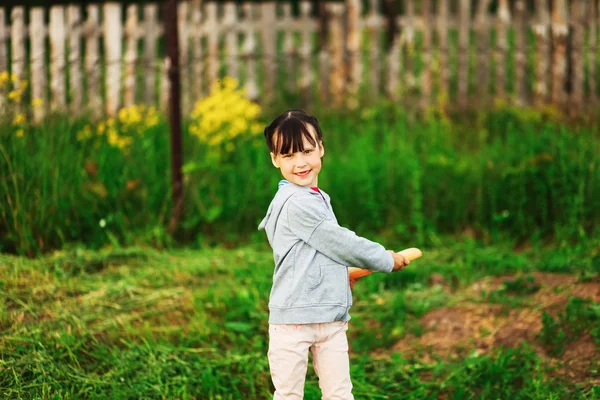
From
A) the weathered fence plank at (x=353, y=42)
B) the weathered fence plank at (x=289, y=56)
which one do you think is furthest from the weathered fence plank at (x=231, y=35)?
the weathered fence plank at (x=353, y=42)

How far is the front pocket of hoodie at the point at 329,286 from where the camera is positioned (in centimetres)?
258

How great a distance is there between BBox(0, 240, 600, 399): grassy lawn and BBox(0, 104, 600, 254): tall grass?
363mm

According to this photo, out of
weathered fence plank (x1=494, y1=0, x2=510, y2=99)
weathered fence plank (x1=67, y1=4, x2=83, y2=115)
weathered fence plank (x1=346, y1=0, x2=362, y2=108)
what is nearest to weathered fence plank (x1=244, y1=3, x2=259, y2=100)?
weathered fence plank (x1=346, y1=0, x2=362, y2=108)

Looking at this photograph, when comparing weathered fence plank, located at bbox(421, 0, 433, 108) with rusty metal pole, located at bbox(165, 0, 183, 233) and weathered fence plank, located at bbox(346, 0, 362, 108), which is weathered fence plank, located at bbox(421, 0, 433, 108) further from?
rusty metal pole, located at bbox(165, 0, 183, 233)

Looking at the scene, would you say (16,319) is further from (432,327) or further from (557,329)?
(557,329)

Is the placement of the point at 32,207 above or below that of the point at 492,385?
above

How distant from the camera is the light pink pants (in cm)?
260

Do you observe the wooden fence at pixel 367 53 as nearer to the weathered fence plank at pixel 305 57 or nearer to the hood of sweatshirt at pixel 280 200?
the weathered fence plank at pixel 305 57

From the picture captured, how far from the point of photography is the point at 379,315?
4.03m

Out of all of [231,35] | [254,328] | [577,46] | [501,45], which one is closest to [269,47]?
[231,35]

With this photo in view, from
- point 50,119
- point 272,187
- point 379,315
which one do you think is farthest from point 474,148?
point 50,119

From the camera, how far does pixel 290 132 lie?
261 centimetres

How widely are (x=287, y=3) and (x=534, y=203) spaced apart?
4133 millimetres

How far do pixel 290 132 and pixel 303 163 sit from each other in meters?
0.11
